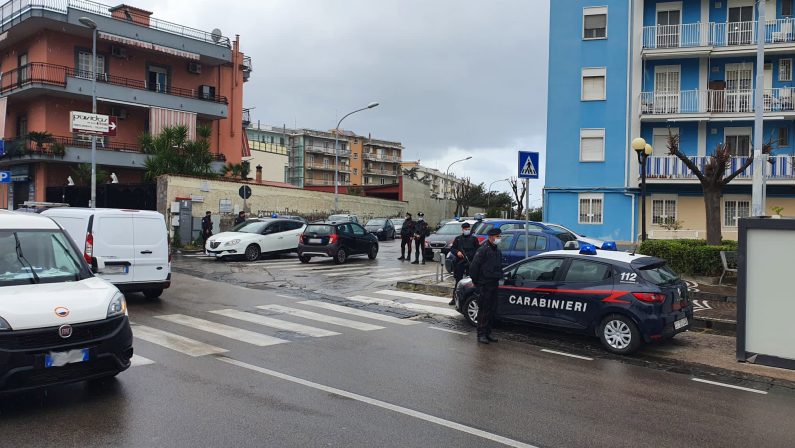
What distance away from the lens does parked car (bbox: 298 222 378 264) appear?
71.4 ft

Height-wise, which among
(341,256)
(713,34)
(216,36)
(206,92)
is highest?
(216,36)

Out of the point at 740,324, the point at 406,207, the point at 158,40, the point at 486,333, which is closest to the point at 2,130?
the point at 158,40

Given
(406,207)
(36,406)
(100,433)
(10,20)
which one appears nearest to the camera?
(100,433)

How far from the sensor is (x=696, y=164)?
2908 cm

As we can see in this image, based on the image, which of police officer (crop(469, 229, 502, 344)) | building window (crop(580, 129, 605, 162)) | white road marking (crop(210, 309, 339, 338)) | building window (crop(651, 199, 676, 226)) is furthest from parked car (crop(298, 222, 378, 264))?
building window (crop(651, 199, 676, 226))

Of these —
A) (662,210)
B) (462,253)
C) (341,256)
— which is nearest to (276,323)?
(462,253)

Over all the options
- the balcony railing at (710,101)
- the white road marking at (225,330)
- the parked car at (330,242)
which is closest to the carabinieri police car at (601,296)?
the white road marking at (225,330)

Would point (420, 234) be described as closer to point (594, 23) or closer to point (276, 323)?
point (276, 323)

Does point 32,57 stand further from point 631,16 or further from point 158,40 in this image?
point 631,16

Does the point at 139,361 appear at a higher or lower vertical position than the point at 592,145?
lower

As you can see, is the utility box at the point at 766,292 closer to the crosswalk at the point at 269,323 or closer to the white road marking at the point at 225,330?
the crosswalk at the point at 269,323

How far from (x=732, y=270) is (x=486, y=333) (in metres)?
9.26

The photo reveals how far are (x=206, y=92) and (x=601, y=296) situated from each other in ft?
122

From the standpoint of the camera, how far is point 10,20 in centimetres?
3397
